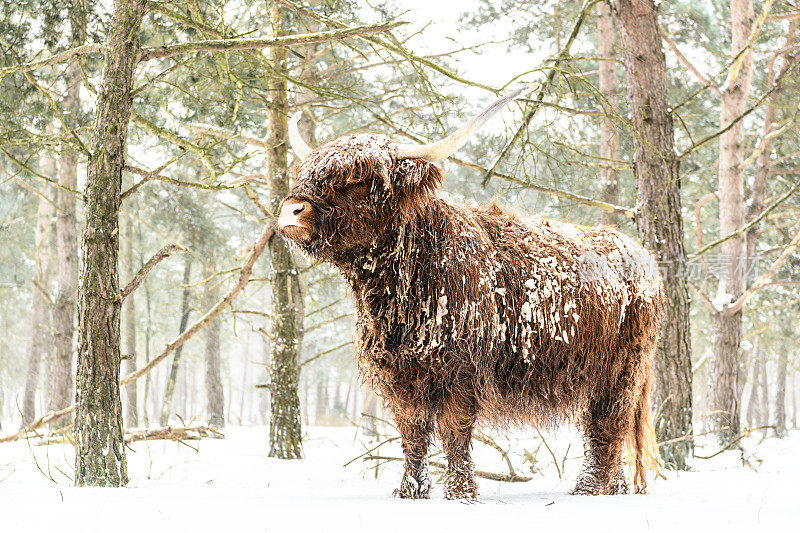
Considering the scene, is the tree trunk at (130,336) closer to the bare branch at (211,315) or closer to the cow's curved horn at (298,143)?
the bare branch at (211,315)

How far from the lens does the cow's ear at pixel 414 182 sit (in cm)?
367

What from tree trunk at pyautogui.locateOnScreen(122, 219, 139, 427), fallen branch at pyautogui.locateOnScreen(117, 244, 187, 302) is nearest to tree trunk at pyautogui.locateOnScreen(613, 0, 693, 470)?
fallen branch at pyautogui.locateOnScreen(117, 244, 187, 302)

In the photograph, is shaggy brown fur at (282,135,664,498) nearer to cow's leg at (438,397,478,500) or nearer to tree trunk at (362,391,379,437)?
cow's leg at (438,397,478,500)

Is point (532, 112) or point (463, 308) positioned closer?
point (463, 308)

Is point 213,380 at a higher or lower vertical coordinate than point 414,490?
higher

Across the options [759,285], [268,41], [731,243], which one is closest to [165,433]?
[268,41]

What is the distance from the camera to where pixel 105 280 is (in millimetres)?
4336

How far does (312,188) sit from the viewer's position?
11.7 feet

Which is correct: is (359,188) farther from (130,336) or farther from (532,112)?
(130,336)

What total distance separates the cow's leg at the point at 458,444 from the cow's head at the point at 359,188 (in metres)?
1.01

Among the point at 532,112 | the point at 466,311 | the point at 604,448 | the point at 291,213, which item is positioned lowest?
the point at 604,448

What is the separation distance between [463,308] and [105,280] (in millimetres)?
2215

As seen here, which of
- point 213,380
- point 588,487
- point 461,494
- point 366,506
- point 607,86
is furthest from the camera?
point 213,380

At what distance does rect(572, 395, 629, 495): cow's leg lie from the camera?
4328 mm
